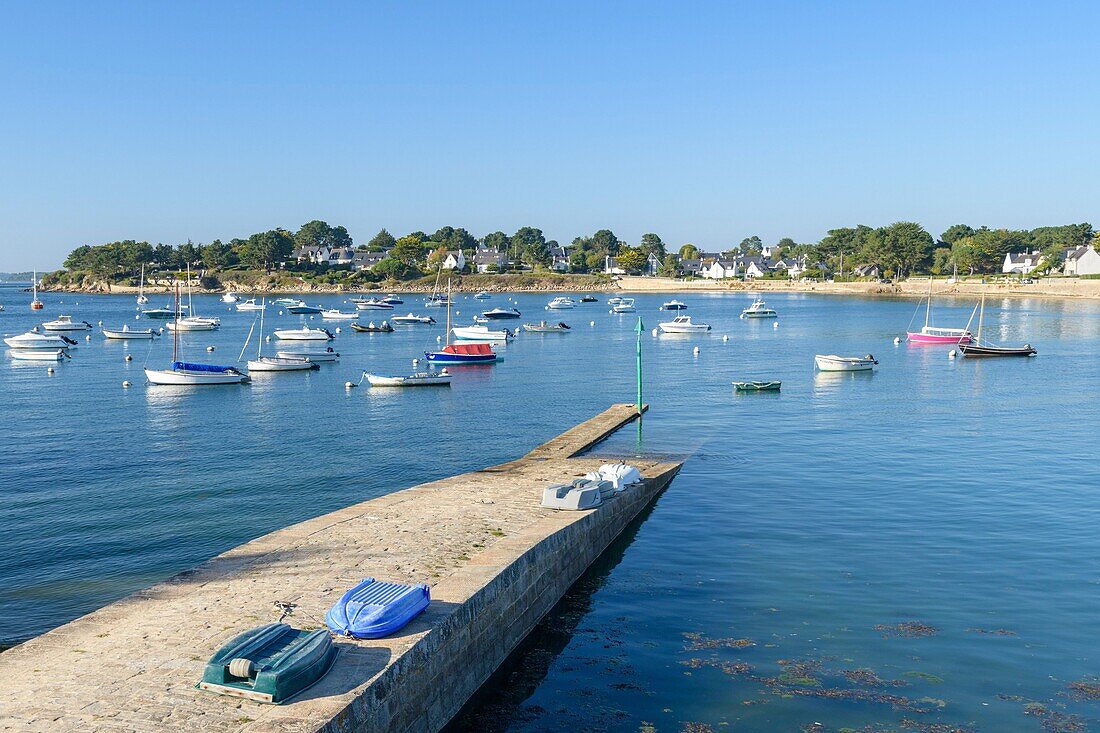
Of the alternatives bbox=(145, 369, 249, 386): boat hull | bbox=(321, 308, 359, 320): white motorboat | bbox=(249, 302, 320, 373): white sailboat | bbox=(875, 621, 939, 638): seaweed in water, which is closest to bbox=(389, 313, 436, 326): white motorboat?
bbox=(321, 308, 359, 320): white motorboat

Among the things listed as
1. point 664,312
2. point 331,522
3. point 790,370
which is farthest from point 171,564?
point 664,312

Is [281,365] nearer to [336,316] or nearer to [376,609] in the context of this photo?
[376,609]

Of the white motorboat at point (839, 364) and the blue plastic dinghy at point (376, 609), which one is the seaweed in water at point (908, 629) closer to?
the blue plastic dinghy at point (376, 609)

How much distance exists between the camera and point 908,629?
68.7 feet

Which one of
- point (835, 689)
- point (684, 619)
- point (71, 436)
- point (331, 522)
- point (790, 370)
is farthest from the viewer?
point (790, 370)

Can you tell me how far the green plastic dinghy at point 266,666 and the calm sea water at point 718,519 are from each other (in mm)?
4155

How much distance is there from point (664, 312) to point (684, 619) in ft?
498

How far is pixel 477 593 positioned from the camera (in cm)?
1794

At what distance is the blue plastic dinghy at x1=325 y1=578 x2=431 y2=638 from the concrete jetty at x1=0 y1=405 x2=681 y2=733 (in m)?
0.23

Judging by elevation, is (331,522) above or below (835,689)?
above

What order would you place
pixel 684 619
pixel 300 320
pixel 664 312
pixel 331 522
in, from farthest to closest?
pixel 664 312 → pixel 300 320 → pixel 331 522 → pixel 684 619

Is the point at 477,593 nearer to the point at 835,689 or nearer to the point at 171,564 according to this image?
the point at 835,689

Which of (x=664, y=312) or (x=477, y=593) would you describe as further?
(x=664, y=312)

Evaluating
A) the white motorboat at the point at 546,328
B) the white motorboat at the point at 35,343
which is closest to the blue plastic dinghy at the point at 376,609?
the white motorboat at the point at 35,343
